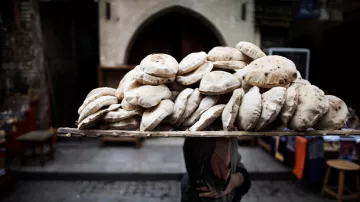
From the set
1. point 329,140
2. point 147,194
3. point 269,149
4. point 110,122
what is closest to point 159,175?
point 147,194

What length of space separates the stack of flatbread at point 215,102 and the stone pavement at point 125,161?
3836 mm

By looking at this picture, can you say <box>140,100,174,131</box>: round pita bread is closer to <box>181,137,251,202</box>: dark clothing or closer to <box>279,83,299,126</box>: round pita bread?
<box>181,137,251,202</box>: dark clothing

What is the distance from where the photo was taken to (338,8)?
709 cm

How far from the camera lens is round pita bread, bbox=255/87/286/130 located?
72.4 inches

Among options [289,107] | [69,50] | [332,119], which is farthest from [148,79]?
[69,50]

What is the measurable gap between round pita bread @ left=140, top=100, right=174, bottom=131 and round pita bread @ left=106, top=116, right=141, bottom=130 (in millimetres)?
92

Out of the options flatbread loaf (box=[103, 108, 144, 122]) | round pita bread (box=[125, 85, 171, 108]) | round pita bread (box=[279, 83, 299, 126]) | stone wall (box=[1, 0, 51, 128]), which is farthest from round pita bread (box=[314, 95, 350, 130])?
stone wall (box=[1, 0, 51, 128])

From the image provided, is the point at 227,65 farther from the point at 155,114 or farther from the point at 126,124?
the point at 126,124

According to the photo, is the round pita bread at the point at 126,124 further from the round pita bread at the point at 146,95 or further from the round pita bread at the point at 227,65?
the round pita bread at the point at 227,65

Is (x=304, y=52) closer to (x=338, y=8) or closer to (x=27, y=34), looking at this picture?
(x=338, y=8)

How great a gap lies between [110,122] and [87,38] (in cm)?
668

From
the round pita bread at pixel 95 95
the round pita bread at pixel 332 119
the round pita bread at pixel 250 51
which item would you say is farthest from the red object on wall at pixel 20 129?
the round pita bread at pixel 332 119

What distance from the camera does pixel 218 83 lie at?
6.48 feet

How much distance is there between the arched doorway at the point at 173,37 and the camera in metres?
7.75
